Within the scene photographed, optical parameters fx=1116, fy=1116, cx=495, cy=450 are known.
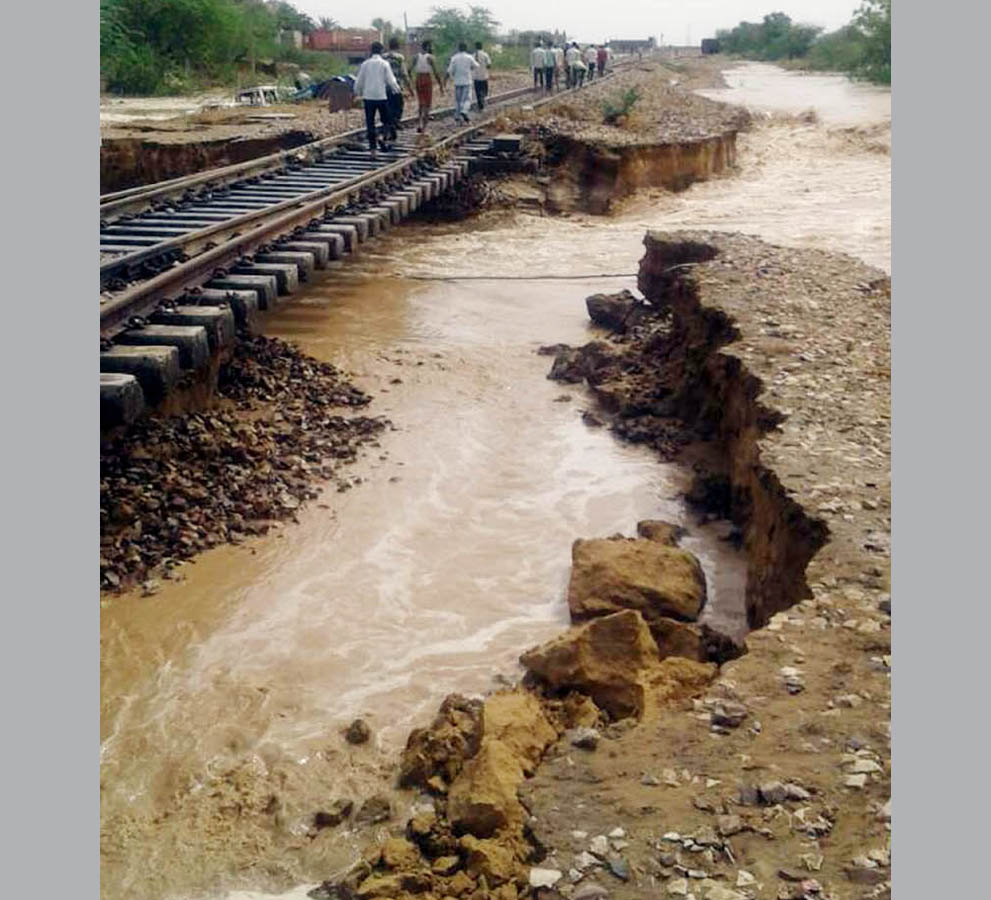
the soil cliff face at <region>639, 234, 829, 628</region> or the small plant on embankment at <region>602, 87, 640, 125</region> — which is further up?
the small plant on embankment at <region>602, 87, 640, 125</region>

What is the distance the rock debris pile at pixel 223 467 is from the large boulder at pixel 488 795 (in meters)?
2.97

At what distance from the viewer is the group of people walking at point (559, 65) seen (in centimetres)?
2706

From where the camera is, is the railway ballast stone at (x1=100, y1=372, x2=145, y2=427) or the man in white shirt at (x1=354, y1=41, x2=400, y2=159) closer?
the railway ballast stone at (x1=100, y1=372, x2=145, y2=427)

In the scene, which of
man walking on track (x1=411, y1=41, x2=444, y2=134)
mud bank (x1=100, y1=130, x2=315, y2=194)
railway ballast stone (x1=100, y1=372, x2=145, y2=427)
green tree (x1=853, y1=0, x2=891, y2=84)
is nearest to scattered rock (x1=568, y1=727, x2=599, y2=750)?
railway ballast stone (x1=100, y1=372, x2=145, y2=427)

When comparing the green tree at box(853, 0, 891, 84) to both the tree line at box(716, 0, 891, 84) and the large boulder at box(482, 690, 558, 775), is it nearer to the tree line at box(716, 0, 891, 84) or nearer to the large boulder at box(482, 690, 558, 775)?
the tree line at box(716, 0, 891, 84)

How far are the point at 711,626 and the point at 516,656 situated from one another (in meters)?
1.00

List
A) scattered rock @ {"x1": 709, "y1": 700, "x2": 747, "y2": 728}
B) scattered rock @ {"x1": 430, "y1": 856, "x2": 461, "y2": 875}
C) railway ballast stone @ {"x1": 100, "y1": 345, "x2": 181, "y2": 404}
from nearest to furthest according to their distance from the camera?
scattered rock @ {"x1": 430, "y1": 856, "x2": 461, "y2": 875}, scattered rock @ {"x1": 709, "y1": 700, "x2": 747, "y2": 728}, railway ballast stone @ {"x1": 100, "y1": 345, "x2": 181, "y2": 404}

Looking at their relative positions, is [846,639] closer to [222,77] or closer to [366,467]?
[366,467]

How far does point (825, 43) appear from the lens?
218ft

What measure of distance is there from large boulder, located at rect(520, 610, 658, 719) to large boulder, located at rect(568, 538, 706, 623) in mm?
680

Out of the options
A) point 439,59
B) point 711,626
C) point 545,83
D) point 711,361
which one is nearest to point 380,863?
point 711,626

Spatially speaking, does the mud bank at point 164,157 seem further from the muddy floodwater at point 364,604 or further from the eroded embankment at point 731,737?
the eroded embankment at point 731,737

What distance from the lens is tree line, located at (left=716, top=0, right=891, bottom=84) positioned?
44.8 m

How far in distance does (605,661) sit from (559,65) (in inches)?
1097
